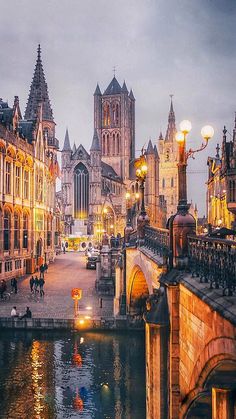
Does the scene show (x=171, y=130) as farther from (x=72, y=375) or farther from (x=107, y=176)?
(x=72, y=375)

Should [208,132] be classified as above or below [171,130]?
below

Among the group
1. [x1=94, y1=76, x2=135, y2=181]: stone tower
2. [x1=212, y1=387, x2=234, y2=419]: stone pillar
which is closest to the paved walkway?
[x1=212, y1=387, x2=234, y2=419]: stone pillar

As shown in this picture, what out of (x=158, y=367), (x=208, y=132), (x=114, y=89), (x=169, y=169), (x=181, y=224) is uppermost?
(x=114, y=89)

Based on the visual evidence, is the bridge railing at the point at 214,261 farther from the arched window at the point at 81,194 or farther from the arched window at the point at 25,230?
the arched window at the point at 81,194

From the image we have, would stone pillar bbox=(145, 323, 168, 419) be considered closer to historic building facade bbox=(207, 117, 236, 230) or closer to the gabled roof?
historic building facade bbox=(207, 117, 236, 230)

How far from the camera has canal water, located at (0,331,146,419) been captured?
63.7 feet

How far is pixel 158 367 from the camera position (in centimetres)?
1190

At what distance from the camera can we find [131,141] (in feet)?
434

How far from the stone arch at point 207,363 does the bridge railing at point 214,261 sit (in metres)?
0.89

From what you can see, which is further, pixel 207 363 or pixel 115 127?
pixel 115 127

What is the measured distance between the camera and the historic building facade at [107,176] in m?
100

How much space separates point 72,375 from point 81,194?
80357 mm

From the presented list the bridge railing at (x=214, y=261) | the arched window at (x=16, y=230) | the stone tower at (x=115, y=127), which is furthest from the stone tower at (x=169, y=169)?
the bridge railing at (x=214, y=261)

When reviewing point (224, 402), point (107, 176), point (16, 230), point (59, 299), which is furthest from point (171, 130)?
point (224, 402)
